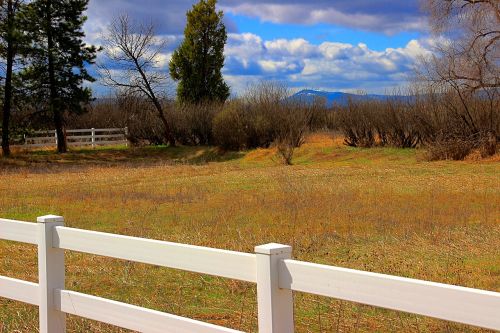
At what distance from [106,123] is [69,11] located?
16102 mm

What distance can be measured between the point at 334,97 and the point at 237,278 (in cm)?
4646

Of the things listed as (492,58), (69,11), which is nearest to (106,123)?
(69,11)

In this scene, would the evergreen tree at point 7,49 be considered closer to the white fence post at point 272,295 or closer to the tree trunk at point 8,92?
the tree trunk at point 8,92

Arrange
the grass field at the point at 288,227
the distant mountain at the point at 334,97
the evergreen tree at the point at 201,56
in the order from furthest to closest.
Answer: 1. the evergreen tree at the point at 201,56
2. the distant mountain at the point at 334,97
3. the grass field at the point at 288,227

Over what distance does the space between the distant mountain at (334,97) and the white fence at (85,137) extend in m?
17.1

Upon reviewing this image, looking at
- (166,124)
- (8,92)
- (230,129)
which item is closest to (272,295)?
(230,129)

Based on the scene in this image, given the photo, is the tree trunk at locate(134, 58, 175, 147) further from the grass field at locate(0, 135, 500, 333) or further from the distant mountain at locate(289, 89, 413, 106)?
the grass field at locate(0, 135, 500, 333)

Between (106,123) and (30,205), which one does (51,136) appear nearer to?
(106,123)

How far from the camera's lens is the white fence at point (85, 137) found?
2029 inches

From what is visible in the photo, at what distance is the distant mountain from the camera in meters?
39.8

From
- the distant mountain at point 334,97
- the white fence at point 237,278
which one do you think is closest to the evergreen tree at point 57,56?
the distant mountain at point 334,97

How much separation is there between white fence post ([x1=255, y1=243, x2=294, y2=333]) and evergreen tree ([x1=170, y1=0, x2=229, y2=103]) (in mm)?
54153

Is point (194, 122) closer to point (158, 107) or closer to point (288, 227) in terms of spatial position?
point (158, 107)

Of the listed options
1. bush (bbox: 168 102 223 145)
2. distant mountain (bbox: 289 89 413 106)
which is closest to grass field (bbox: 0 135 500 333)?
distant mountain (bbox: 289 89 413 106)
